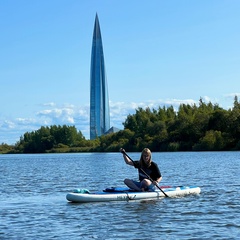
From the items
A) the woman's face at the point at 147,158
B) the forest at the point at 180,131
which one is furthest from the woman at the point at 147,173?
the forest at the point at 180,131

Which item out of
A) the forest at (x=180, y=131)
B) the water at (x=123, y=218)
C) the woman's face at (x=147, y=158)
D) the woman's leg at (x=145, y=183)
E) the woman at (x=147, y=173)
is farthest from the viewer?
the forest at (x=180, y=131)

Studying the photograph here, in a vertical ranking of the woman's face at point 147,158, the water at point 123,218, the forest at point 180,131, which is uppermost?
the forest at point 180,131

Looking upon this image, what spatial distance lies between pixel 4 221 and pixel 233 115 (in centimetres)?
8172

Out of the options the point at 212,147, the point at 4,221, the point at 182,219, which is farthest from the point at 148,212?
the point at 212,147

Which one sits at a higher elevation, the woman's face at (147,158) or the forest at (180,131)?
the forest at (180,131)

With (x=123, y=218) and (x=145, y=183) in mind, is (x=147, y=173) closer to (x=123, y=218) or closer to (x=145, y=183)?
(x=145, y=183)

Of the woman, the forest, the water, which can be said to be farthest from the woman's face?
the forest

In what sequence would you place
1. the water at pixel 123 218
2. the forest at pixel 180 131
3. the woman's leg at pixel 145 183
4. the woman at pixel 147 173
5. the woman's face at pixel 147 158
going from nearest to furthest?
the water at pixel 123 218 < the woman's face at pixel 147 158 < the woman at pixel 147 173 < the woman's leg at pixel 145 183 < the forest at pixel 180 131

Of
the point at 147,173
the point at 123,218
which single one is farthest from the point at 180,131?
the point at 123,218

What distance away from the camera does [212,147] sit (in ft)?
309

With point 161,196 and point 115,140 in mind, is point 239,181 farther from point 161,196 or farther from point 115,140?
point 115,140

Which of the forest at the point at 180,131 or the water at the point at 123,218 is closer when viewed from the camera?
the water at the point at 123,218

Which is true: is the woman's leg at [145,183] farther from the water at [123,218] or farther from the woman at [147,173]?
the water at [123,218]

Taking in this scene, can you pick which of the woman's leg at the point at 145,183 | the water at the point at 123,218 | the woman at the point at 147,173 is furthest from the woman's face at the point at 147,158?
the water at the point at 123,218
